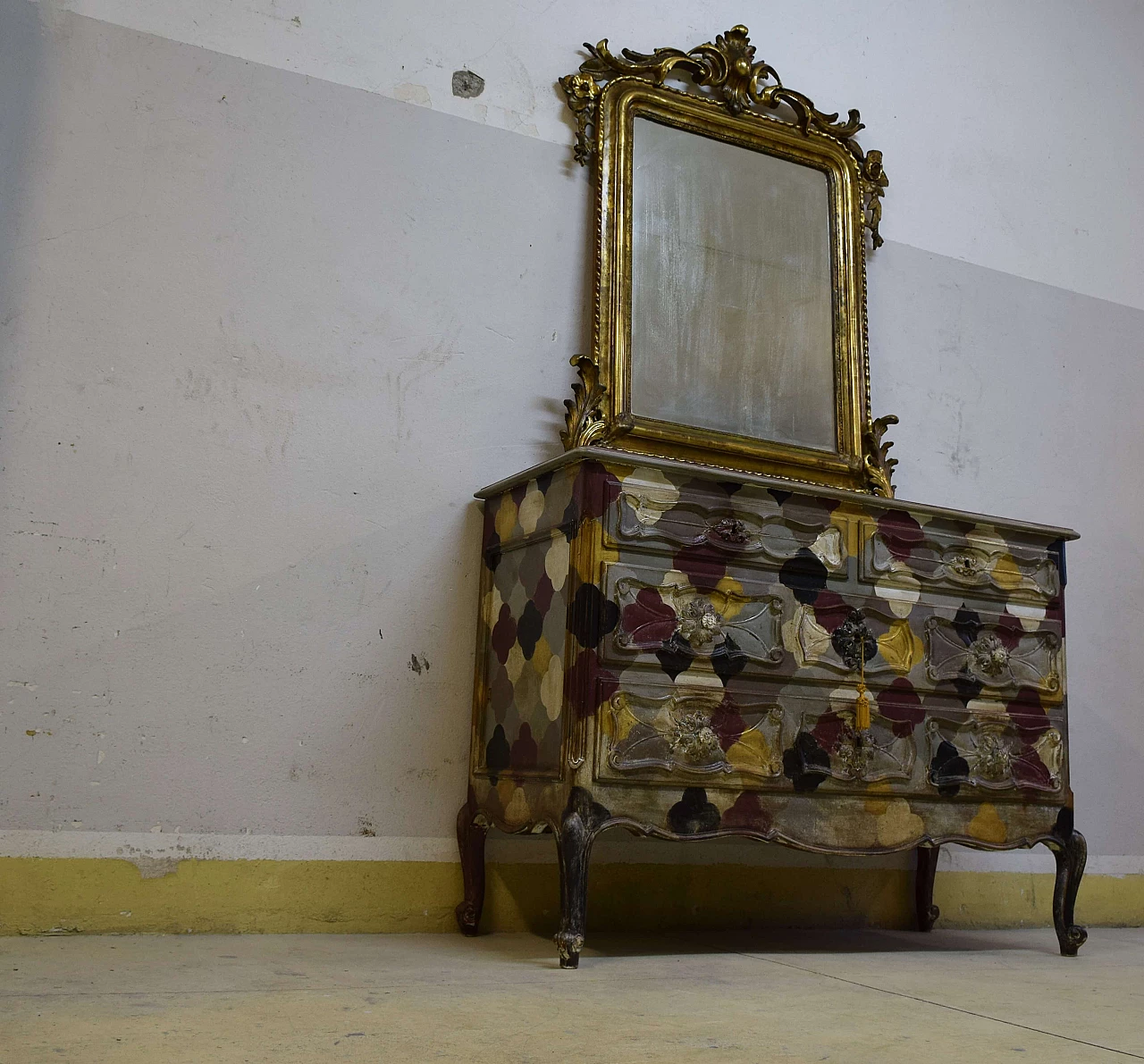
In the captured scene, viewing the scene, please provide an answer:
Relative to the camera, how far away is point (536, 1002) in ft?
6.47

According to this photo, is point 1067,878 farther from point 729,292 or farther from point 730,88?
point 730,88

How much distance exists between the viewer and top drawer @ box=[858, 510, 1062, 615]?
9.39ft

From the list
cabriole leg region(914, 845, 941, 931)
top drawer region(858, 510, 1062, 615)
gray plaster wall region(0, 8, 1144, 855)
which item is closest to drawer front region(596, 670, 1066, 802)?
top drawer region(858, 510, 1062, 615)

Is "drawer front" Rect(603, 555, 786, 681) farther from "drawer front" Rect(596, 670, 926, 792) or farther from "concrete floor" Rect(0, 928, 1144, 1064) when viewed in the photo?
"concrete floor" Rect(0, 928, 1144, 1064)

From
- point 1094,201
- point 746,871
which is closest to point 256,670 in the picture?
point 746,871

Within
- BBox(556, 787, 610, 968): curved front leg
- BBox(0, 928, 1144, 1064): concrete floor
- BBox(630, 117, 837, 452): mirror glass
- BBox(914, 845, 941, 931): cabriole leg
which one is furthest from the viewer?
BBox(914, 845, 941, 931): cabriole leg

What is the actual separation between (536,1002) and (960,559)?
1.63 meters

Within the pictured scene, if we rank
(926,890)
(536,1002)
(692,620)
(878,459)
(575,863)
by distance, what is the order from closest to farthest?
(536,1002) → (575,863) → (692,620) → (926,890) → (878,459)

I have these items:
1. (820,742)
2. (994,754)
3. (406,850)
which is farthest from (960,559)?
(406,850)

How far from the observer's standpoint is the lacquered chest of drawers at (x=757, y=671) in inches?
98.9

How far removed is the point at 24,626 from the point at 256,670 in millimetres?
535

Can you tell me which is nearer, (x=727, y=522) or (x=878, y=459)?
(x=727, y=522)

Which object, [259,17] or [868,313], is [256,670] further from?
[868,313]

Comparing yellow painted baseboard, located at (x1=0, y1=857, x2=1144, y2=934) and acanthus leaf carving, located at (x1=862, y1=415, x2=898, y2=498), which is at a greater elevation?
acanthus leaf carving, located at (x1=862, y1=415, x2=898, y2=498)
